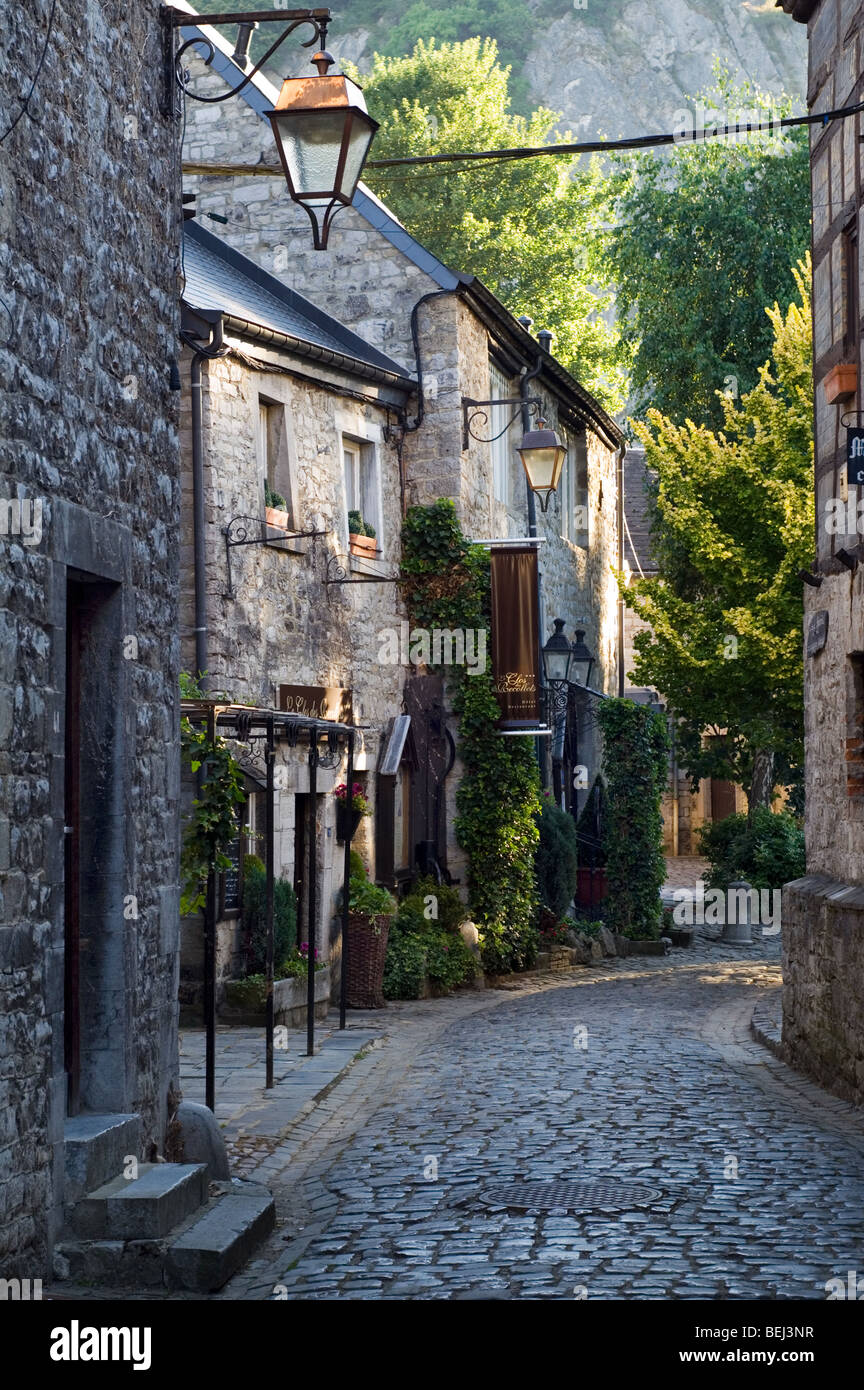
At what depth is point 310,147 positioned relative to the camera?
7.24 meters

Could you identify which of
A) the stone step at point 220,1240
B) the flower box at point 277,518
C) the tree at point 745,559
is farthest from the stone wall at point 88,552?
the tree at point 745,559

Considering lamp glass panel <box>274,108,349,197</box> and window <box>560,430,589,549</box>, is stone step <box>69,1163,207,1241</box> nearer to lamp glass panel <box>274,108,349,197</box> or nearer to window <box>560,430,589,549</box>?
lamp glass panel <box>274,108,349,197</box>

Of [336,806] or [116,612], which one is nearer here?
A: [116,612]

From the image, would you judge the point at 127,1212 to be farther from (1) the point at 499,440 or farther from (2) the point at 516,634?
(1) the point at 499,440

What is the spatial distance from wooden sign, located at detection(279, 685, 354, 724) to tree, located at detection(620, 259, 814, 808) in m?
8.15

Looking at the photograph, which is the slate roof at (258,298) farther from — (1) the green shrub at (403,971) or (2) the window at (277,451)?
(1) the green shrub at (403,971)

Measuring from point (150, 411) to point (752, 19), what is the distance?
86113 millimetres

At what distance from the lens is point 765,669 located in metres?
22.5

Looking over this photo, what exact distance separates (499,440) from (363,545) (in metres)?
4.18

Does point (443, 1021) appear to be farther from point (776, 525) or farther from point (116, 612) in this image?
point (776, 525)

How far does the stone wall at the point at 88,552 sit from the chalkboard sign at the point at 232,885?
19.8ft

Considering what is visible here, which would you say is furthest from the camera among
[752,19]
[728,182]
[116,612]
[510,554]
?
[752,19]

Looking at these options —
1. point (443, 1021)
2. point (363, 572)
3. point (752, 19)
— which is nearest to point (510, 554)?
point (363, 572)

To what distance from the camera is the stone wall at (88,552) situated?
17.7ft
